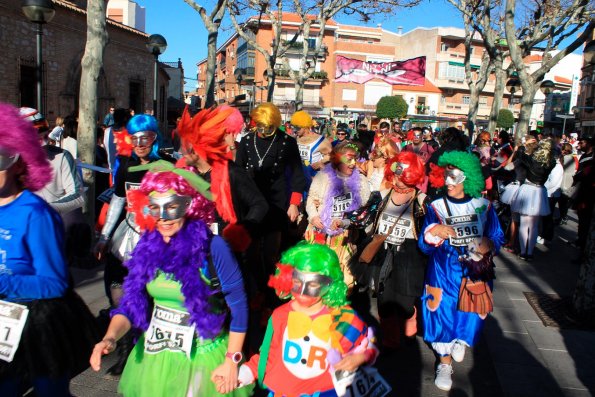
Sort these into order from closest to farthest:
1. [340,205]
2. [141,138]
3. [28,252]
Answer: [28,252]
[141,138]
[340,205]

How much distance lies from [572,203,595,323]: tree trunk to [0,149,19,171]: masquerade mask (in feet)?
17.2

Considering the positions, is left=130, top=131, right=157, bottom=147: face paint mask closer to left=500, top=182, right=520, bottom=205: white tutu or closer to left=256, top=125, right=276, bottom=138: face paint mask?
left=256, top=125, right=276, bottom=138: face paint mask

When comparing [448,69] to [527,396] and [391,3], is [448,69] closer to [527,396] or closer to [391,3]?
[391,3]

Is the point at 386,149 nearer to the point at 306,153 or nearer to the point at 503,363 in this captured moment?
the point at 306,153

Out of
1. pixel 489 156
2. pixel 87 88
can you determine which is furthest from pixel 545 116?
pixel 87 88

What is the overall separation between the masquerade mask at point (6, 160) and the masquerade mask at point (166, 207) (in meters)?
0.70

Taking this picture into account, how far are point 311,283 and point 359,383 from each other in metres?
0.54

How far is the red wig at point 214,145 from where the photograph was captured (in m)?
3.70

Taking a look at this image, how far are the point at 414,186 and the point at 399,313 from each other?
3.60 feet

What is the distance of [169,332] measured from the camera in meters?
2.58

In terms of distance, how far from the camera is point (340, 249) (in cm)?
530

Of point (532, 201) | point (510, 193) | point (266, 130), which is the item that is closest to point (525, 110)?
point (510, 193)

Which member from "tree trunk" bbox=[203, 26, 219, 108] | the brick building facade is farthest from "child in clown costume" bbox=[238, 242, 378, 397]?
the brick building facade

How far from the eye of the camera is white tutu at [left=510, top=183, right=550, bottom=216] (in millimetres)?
7867
